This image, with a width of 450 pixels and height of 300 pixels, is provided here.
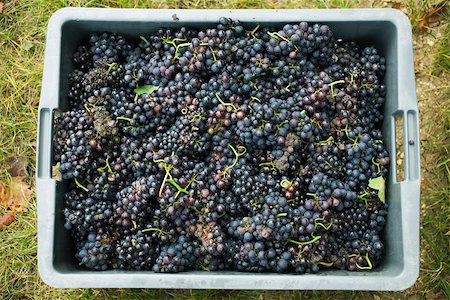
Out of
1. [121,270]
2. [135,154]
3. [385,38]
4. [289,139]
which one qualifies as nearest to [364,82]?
[385,38]

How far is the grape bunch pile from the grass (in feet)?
1.33

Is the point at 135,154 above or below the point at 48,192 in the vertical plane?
above

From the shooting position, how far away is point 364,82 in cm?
168

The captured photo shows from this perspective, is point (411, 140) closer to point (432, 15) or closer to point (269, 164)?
point (269, 164)

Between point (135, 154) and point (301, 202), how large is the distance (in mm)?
504

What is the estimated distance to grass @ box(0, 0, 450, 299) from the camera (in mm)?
1970

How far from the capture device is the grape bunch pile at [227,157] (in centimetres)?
157

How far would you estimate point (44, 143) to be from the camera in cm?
165

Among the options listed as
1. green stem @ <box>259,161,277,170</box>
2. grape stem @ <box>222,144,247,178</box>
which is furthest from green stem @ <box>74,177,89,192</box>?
green stem @ <box>259,161,277,170</box>

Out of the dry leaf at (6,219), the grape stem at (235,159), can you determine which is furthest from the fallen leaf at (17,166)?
the grape stem at (235,159)

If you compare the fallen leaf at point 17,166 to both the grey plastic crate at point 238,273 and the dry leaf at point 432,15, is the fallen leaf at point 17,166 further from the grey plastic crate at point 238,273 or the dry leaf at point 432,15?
the dry leaf at point 432,15

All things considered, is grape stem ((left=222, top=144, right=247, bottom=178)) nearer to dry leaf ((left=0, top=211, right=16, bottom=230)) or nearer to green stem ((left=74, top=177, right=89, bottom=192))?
green stem ((left=74, top=177, right=89, bottom=192))

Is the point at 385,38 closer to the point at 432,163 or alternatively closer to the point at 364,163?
the point at 364,163

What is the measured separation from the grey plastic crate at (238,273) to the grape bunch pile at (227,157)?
0.12 ft
